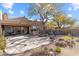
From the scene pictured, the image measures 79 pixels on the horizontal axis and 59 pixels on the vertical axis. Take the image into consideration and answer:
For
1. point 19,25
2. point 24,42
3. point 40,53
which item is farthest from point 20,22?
point 40,53

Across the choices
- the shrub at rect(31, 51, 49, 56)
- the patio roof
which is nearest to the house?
the patio roof

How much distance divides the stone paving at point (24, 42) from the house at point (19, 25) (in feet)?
0.19

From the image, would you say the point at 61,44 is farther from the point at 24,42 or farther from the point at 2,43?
the point at 2,43

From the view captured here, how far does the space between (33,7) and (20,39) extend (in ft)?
1.05

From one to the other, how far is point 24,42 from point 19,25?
0.16 metres

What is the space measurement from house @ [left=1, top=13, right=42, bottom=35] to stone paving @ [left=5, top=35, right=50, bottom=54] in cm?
6

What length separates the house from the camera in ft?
5.38

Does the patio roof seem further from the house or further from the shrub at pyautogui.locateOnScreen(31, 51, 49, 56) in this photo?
the shrub at pyautogui.locateOnScreen(31, 51, 49, 56)

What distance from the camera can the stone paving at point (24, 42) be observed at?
1.63 m

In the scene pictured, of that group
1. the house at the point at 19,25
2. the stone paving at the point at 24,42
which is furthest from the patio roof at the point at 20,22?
the stone paving at the point at 24,42

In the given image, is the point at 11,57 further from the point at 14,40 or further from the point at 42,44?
the point at 42,44

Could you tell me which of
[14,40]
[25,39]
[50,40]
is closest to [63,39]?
[50,40]

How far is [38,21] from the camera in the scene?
1.64m

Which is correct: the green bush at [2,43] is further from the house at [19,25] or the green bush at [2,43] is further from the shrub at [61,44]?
the shrub at [61,44]
